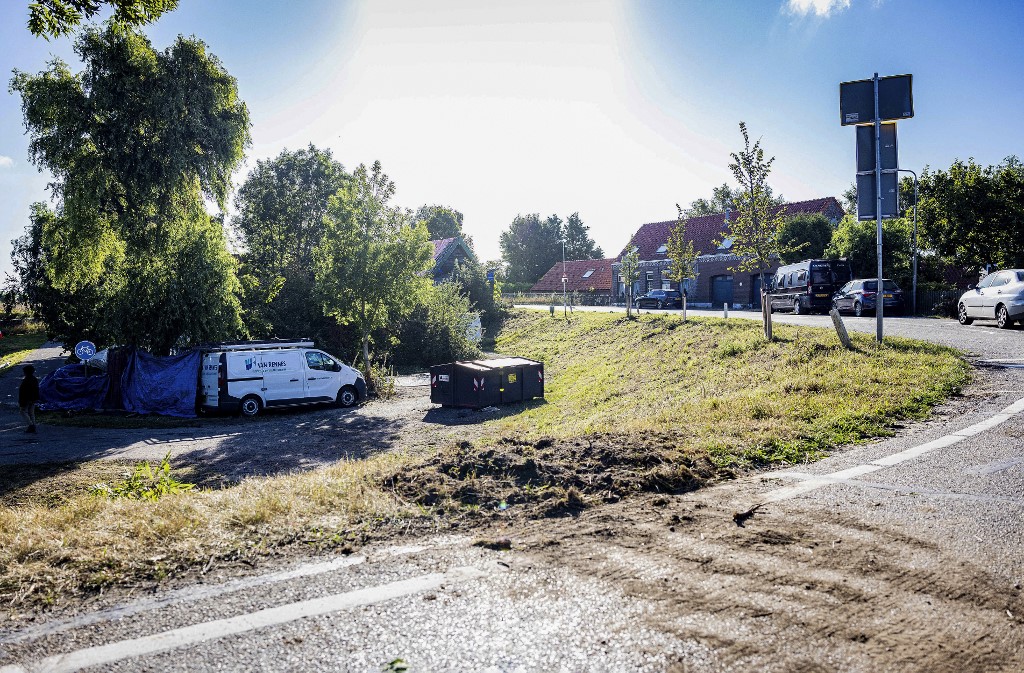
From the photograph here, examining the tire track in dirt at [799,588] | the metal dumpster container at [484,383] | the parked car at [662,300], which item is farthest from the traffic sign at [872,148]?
the parked car at [662,300]

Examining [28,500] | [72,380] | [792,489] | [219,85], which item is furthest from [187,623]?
[219,85]

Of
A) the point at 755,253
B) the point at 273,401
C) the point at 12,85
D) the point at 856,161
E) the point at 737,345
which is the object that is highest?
the point at 12,85

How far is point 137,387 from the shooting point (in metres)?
18.0

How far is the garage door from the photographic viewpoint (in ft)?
156

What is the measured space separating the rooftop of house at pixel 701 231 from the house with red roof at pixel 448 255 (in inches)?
537

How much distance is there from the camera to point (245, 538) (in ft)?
15.6

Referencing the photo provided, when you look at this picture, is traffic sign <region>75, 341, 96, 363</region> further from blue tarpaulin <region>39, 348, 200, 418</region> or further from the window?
the window

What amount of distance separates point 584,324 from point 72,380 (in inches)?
845

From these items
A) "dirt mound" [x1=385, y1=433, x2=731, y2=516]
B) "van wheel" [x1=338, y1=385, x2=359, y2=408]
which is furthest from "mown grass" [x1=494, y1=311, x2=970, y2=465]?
"van wheel" [x1=338, y1=385, x2=359, y2=408]

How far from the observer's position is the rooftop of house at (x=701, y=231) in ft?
153

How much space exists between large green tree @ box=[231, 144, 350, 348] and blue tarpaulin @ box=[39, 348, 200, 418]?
263 inches

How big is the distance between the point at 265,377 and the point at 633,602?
15.8m

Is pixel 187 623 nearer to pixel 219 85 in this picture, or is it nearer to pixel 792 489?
pixel 792 489

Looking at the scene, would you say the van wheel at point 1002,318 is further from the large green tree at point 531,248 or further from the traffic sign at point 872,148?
the large green tree at point 531,248
